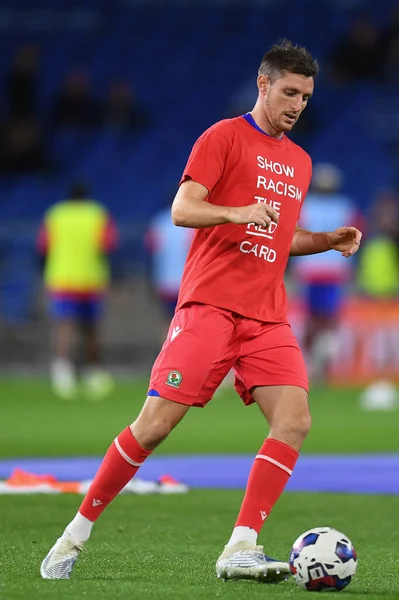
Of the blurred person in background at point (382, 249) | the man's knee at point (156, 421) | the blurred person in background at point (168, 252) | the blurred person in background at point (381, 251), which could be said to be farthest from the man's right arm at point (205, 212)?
the blurred person in background at point (382, 249)

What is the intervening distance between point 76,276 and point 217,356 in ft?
37.7

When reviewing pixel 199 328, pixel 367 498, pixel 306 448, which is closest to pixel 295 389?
pixel 199 328

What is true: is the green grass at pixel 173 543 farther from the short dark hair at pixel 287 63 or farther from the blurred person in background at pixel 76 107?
the blurred person in background at pixel 76 107

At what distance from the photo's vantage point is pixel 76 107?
2281 centimetres

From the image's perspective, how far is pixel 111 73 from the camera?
80.4 ft

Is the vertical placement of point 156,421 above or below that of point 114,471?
above

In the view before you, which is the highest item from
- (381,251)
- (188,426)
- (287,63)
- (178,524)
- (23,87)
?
(23,87)

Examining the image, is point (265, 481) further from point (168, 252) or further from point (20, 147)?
point (20, 147)

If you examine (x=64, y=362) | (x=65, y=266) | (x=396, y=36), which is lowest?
(x=64, y=362)

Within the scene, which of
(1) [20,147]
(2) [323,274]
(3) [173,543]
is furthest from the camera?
(1) [20,147]

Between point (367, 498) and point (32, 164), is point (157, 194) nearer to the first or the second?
point (32, 164)

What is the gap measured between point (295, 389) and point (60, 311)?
11543 mm

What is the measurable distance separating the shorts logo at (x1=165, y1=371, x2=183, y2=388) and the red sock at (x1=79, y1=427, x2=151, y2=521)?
0.26 metres

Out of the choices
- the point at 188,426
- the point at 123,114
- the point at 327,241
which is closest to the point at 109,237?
the point at 188,426
